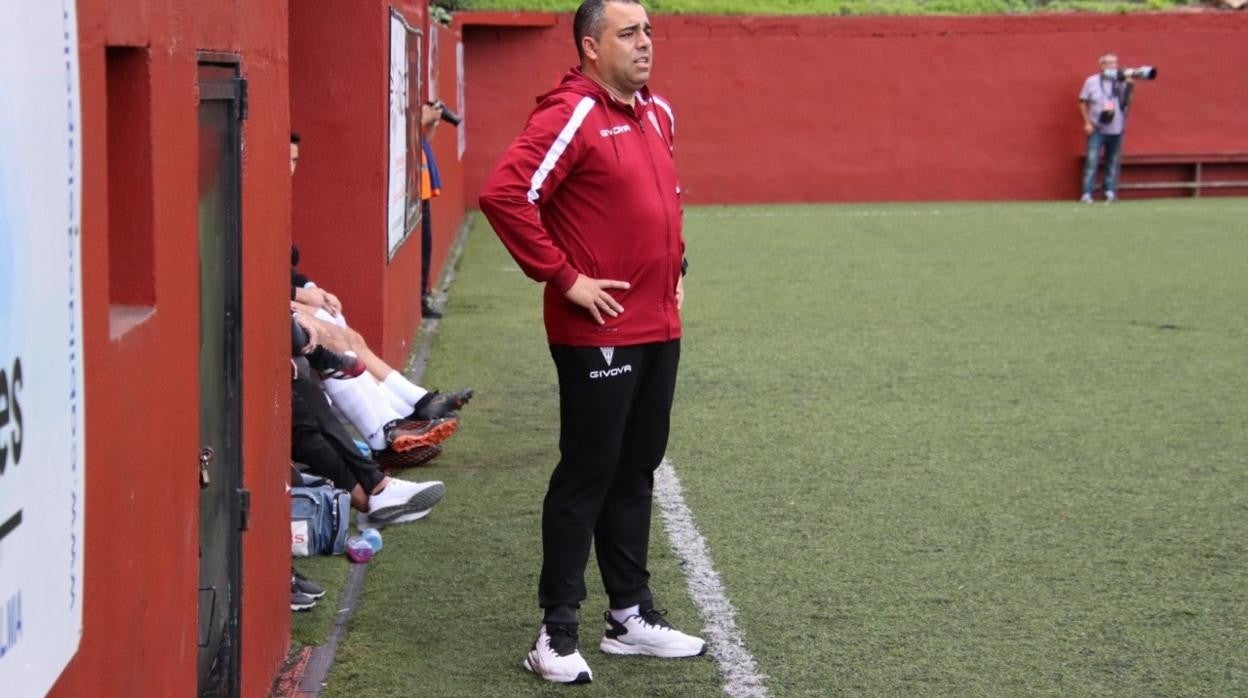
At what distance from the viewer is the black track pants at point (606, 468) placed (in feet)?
15.5

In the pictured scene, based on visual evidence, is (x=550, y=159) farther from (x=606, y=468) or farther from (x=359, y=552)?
(x=359, y=552)

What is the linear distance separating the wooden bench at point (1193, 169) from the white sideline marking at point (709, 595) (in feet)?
61.8

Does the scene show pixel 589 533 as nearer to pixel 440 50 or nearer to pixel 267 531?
pixel 267 531

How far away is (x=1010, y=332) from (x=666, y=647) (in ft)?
24.0

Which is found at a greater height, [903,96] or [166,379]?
[903,96]

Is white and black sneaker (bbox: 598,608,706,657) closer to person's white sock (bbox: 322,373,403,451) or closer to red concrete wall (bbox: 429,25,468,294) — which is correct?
person's white sock (bbox: 322,373,403,451)

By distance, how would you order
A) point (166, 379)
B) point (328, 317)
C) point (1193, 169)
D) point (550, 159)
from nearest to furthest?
1. point (166, 379)
2. point (550, 159)
3. point (328, 317)
4. point (1193, 169)

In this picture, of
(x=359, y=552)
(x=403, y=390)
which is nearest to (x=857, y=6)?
(x=403, y=390)

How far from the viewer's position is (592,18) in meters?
4.63

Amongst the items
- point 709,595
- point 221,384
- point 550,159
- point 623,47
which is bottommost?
point 709,595

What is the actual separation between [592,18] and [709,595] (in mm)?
2011

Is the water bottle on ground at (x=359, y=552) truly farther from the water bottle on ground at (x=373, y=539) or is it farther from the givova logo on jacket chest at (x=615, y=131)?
the givova logo on jacket chest at (x=615, y=131)

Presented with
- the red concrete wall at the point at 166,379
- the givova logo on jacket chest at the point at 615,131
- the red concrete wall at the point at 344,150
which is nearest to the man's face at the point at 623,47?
the givova logo on jacket chest at the point at 615,131

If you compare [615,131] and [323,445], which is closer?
[615,131]
